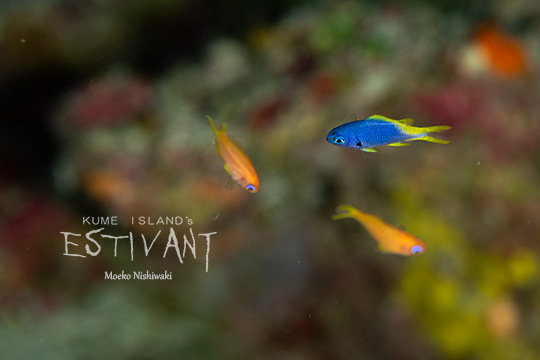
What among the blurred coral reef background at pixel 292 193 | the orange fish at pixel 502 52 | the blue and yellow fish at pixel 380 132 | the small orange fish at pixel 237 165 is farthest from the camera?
the orange fish at pixel 502 52

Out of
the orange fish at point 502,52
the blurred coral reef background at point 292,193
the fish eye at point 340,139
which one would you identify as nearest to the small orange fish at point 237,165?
the fish eye at point 340,139

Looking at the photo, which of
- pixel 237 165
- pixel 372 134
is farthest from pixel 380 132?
pixel 237 165

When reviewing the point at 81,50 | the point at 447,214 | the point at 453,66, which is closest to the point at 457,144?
the point at 447,214

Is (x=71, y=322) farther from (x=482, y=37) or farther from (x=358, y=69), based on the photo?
(x=482, y=37)

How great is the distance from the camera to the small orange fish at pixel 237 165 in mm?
1660

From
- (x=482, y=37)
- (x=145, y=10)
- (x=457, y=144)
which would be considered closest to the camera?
(x=457, y=144)

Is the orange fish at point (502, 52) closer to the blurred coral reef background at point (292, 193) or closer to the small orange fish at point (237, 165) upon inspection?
the blurred coral reef background at point (292, 193)

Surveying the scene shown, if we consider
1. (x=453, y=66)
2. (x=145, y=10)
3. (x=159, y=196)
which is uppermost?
(x=145, y=10)

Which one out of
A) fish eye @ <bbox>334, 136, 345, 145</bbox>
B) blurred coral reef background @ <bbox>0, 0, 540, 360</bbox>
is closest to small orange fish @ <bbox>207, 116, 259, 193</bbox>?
fish eye @ <bbox>334, 136, 345, 145</bbox>

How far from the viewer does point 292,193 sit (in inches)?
154

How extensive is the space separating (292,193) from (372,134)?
8.49 ft

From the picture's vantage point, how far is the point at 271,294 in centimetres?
365

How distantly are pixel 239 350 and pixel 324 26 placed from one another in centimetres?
319

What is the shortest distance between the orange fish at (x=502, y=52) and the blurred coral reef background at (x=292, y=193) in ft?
0.09
